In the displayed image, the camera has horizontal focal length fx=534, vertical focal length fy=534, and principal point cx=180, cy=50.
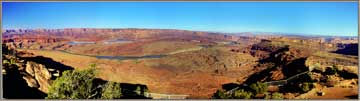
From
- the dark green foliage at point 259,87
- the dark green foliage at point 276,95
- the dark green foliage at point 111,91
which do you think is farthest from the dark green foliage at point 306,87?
the dark green foliage at point 111,91

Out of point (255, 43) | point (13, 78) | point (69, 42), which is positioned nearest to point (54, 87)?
point (13, 78)

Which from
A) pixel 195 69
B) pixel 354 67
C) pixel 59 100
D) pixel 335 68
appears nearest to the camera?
pixel 59 100

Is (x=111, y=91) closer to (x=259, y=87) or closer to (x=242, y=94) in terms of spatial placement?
(x=242, y=94)

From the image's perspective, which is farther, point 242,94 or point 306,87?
point 306,87

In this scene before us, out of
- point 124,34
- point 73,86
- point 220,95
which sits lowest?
point 220,95

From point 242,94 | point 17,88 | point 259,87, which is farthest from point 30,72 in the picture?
point 259,87

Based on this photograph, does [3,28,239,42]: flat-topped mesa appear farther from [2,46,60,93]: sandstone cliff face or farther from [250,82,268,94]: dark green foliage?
[250,82,268,94]: dark green foliage

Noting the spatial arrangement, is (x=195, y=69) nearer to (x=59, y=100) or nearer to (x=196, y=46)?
(x=196, y=46)
